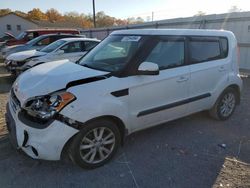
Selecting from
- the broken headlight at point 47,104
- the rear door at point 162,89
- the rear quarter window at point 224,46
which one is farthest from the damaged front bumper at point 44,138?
the rear quarter window at point 224,46

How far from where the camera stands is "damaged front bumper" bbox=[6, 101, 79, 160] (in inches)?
110

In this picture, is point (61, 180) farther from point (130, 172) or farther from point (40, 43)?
point (40, 43)

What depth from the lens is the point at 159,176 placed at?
10.3 feet

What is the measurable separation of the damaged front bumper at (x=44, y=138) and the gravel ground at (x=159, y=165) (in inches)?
14.6

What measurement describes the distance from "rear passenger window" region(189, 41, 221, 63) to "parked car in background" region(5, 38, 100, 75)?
4.97m

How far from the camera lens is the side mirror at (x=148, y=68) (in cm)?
329

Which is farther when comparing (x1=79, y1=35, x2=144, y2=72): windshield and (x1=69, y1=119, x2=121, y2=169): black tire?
(x1=79, y1=35, x2=144, y2=72): windshield

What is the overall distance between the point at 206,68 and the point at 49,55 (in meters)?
5.81

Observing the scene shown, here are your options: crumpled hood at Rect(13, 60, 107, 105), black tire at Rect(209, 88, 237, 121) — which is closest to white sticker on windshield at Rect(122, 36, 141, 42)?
crumpled hood at Rect(13, 60, 107, 105)

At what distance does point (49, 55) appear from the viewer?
8.38m

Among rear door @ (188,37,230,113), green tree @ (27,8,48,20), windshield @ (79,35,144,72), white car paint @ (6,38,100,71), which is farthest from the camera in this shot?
green tree @ (27,8,48,20)

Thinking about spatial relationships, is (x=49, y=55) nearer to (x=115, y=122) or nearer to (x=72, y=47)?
(x=72, y=47)

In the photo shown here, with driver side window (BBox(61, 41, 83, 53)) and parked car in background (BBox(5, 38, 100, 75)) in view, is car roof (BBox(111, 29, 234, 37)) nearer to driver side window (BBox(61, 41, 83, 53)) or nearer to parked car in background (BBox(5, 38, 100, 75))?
parked car in background (BBox(5, 38, 100, 75))

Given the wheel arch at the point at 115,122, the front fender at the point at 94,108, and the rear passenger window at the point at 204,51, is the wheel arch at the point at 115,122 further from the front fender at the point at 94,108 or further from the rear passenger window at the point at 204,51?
the rear passenger window at the point at 204,51
